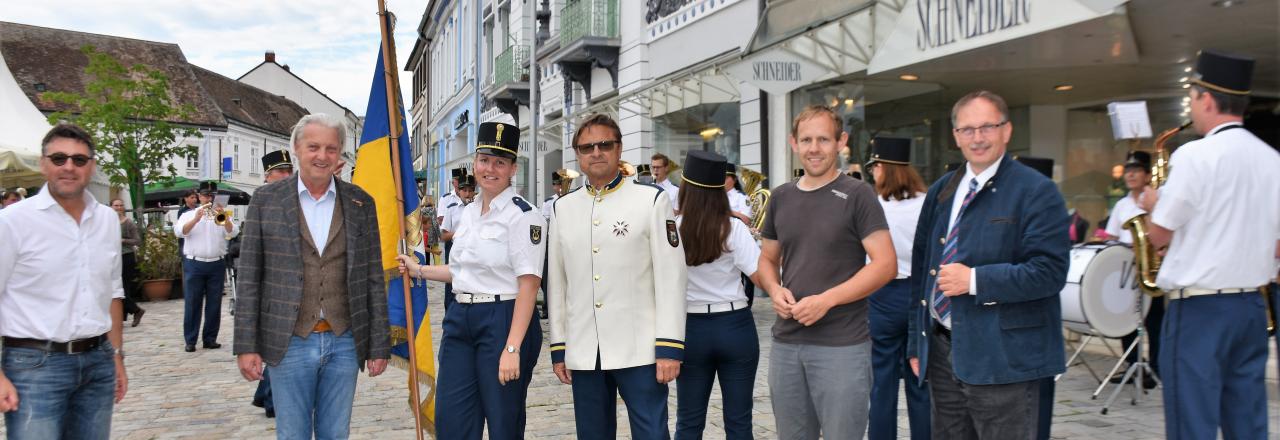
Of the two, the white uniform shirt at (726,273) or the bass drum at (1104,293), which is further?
the bass drum at (1104,293)

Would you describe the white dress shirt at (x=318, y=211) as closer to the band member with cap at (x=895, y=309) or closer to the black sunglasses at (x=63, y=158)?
the black sunglasses at (x=63, y=158)

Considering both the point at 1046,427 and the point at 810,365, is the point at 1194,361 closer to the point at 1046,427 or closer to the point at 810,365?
the point at 1046,427

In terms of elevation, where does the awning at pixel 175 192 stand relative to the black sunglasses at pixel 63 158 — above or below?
above

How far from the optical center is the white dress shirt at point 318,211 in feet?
13.1

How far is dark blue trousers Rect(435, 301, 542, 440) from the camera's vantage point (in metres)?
4.27

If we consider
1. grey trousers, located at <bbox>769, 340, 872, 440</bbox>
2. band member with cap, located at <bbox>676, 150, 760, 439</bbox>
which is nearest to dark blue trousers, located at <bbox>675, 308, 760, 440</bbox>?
band member with cap, located at <bbox>676, 150, 760, 439</bbox>

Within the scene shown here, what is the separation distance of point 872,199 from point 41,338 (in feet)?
11.1

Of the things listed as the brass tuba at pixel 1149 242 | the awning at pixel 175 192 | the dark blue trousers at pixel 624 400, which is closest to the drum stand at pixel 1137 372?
the brass tuba at pixel 1149 242

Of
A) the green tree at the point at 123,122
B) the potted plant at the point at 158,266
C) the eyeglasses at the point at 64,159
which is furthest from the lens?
the green tree at the point at 123,122

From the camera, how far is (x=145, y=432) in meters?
6.52

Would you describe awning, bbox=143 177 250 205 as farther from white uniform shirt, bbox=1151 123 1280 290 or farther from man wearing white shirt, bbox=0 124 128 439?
white uniform shirt, bbox=1151 123 1280 290

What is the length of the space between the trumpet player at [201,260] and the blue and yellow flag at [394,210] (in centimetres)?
643

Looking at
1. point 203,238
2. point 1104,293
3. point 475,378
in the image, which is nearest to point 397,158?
point 475,378

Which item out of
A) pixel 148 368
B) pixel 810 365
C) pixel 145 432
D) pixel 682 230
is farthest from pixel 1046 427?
pixel 148 368
